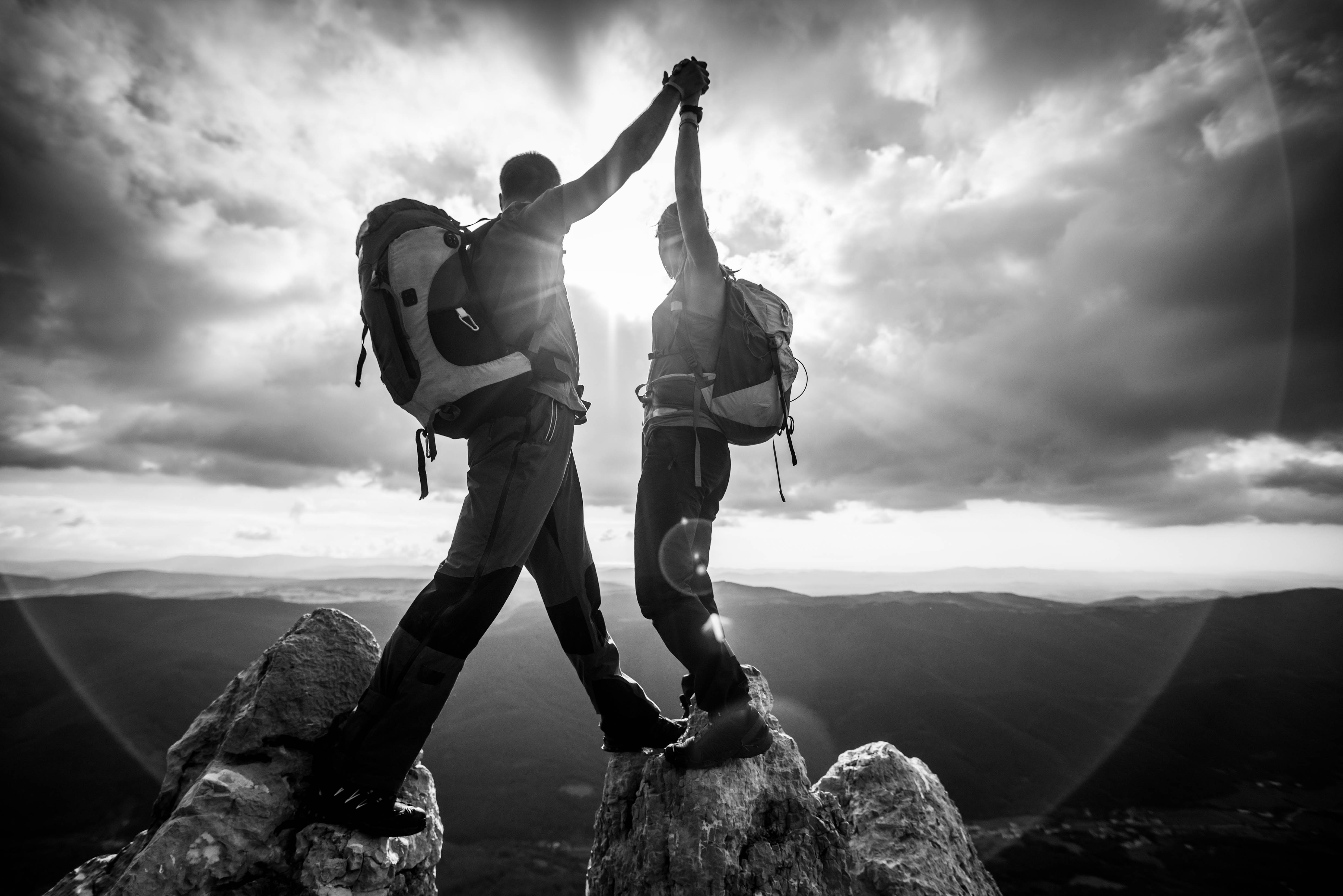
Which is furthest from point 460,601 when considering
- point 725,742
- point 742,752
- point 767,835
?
point 767,835

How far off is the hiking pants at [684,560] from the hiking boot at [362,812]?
152cm

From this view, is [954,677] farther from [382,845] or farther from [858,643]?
[382,845]

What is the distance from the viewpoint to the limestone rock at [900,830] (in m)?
3.90

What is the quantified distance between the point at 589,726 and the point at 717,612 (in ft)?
374

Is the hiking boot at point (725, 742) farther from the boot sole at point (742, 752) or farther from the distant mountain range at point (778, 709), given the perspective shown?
the distant mountain range at point (778, 709)

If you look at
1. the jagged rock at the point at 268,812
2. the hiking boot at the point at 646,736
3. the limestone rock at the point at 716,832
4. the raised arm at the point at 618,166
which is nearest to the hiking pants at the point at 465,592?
the jagged rock at the point at 268,812

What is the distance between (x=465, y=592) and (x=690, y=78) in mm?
3026

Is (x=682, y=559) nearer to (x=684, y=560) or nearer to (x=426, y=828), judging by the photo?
(x=684, y=560)

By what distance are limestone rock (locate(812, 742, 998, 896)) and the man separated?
2791 mm

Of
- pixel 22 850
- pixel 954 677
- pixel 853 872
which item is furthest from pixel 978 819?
pixel 22 850

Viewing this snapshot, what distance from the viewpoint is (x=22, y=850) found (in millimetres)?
71125

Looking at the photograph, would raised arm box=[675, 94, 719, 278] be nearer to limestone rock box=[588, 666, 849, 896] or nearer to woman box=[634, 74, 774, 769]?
woman box=[634, 74, 774, 769]

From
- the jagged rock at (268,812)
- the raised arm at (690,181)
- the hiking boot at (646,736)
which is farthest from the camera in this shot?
the hiking boot at (646,736)

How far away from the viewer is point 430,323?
8.87ft
